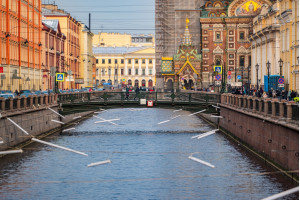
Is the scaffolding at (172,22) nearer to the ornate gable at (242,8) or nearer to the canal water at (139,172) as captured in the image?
the ornate gable at (242,8)

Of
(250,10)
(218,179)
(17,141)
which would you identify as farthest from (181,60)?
(218,179)

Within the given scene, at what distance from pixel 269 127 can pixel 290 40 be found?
47.3m

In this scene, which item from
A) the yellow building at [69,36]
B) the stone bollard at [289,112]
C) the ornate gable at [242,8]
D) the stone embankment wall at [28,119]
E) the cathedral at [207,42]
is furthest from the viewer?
the cathedral at [207,42]

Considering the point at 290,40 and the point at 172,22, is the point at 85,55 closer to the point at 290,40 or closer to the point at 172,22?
the point at 172,22

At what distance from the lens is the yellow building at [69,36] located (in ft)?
427

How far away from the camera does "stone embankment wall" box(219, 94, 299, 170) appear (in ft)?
99.0

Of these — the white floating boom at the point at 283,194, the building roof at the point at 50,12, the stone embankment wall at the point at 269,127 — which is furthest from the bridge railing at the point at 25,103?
the building roof at the point at 50,12

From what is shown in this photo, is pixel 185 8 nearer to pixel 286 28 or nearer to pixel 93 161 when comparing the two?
pixel 286 28

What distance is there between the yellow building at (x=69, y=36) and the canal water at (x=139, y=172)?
77357 millimetres

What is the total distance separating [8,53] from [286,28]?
119ft

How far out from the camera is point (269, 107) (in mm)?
36906

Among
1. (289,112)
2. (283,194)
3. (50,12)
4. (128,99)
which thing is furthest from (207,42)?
(283,194)

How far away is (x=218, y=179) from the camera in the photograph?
105 feet

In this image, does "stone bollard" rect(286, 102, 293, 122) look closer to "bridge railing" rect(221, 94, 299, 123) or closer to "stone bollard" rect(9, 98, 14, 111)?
"bridge railing" rect(221, 94, 299, 123)
